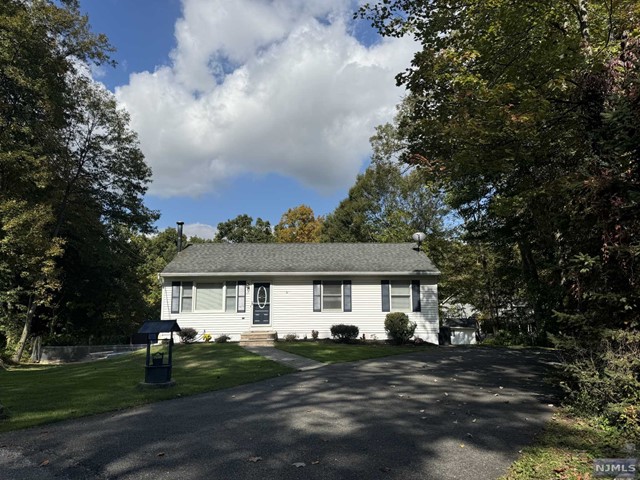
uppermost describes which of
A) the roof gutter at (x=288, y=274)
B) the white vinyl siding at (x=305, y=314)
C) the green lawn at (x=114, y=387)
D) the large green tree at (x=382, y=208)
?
the large green tree at (x=382, y=208)

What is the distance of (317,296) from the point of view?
20297mm

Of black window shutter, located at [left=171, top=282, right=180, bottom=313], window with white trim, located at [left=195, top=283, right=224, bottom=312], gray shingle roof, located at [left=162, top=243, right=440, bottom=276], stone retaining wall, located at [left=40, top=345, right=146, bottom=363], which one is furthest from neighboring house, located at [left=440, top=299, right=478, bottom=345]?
stone retaining wall, located at [left=40, top=345, right=146, bottom=363]

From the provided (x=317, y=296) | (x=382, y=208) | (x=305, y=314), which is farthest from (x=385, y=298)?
(x=382, y=208)

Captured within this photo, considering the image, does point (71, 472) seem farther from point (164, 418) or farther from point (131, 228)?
point (131, 228)

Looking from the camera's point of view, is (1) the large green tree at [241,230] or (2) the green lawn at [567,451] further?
(1) the large green tree at [241,230]

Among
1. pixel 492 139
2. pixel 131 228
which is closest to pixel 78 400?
pixel 492 139

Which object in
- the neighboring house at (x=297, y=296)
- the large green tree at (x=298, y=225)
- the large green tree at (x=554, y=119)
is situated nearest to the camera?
the large green tree at (x=554, y=119)

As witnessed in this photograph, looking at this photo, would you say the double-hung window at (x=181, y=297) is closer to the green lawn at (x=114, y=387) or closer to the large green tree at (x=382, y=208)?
the green lawn at (x=114, y=387)

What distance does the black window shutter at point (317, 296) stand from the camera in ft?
66.3

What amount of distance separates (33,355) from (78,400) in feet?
52.4

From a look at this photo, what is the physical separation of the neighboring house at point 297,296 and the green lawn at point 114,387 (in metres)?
5.80

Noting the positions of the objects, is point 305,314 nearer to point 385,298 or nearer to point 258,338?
point 258,338

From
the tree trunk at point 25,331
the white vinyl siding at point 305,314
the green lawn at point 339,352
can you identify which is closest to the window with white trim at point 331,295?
the white vinyl siding at point 305,314

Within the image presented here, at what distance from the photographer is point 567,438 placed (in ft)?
17.4
